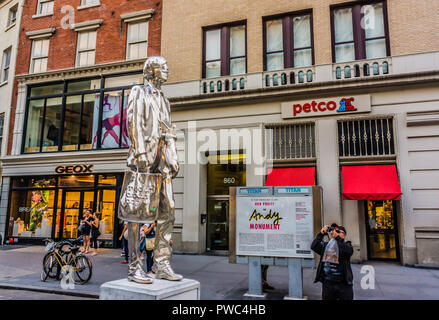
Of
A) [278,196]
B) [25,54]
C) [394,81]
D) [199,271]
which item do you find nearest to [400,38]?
[394,81]

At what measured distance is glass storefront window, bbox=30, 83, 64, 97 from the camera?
18391 mm

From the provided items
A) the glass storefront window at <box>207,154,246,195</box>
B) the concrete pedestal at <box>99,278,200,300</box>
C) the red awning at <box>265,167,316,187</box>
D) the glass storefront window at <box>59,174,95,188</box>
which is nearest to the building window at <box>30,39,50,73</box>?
the glass storefront window at <box>59,174,95,188</box>

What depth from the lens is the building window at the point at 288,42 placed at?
1371 centimetres

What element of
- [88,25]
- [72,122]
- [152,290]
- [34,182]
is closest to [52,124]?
[72,122]

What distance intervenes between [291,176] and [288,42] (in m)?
5.69

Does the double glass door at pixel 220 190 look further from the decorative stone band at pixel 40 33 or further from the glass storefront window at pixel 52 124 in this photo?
the decorative stone band at pixel 40 33

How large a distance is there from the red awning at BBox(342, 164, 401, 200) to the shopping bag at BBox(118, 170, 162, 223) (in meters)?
8.36

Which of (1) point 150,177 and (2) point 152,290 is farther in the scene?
(1) point 150,177

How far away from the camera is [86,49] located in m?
17.8

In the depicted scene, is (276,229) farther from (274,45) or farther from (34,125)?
(34,125)

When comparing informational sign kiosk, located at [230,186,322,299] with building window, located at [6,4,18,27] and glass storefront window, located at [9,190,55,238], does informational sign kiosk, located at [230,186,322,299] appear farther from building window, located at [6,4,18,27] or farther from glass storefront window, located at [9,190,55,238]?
building window, located at [6,4,18,27]

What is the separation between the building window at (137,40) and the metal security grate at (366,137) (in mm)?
10243

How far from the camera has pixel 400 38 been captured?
479 inches
